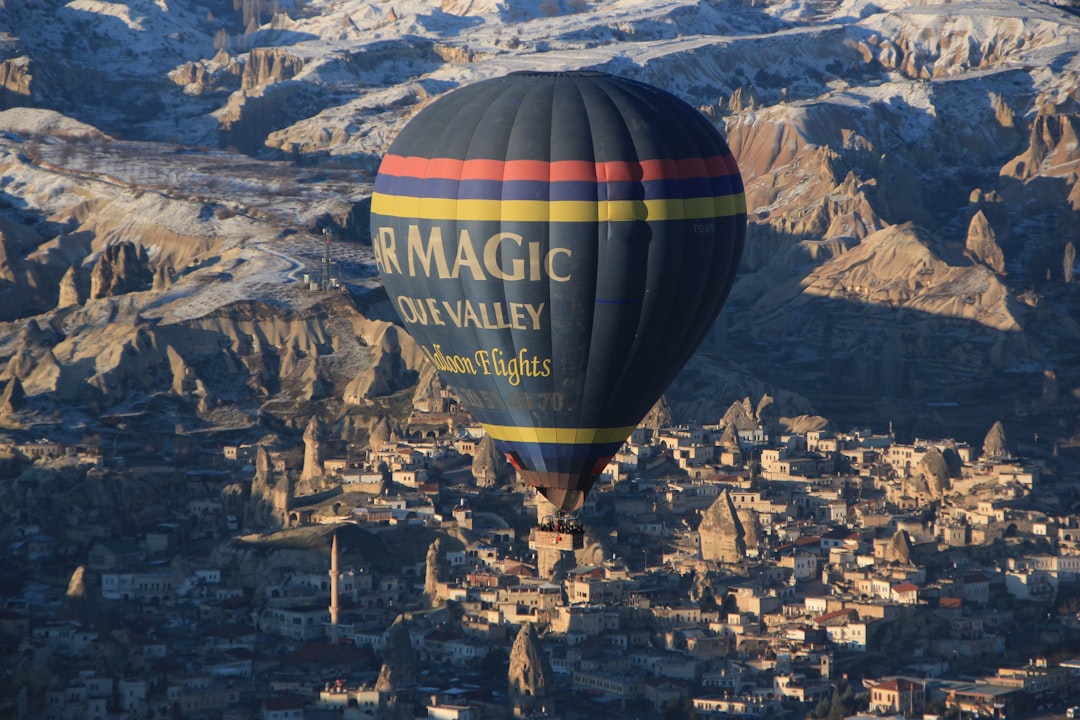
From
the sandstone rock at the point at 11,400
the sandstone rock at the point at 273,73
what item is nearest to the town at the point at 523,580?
the sandstone rock at the point at 11,400

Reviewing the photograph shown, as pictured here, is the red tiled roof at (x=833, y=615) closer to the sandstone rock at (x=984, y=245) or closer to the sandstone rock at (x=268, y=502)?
the sandstone rock at (x=268, y=502)

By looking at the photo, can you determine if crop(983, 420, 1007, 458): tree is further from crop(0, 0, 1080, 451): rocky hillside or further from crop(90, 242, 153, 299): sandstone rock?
crop(90, 242, 153, 299): sandstone rock

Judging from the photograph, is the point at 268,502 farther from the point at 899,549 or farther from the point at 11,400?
the point at 899,549

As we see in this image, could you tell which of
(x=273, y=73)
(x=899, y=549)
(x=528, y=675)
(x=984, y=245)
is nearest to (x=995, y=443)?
(x=899, y=549)

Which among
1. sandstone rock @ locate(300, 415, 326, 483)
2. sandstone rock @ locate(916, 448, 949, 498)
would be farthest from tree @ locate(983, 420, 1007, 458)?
sandstone rock @ locate(300, 415, 326, 483)

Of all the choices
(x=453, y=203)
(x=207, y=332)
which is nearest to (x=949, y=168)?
(x=207, y=332)
